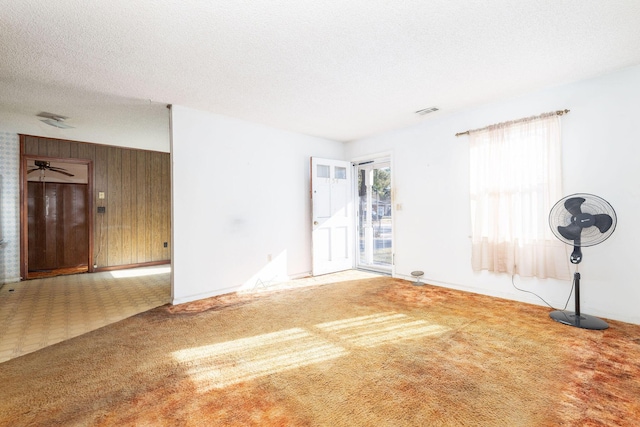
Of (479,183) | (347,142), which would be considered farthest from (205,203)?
(479,183)

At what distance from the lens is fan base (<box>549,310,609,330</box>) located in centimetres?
275

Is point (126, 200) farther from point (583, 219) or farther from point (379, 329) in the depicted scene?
point (583, 219)

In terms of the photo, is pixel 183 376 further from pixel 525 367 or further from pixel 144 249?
pixel 144 249

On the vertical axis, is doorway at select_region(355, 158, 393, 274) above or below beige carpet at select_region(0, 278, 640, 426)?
above

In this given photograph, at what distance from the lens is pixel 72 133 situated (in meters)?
5.01

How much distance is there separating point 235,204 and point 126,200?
3.35m

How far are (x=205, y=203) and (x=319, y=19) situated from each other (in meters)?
2.75

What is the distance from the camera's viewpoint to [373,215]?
5844 millimetres

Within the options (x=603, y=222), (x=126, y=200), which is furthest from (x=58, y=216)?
(x=603, y=222)

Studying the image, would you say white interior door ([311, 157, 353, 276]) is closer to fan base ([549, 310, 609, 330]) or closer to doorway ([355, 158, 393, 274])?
doorway ([355, 158, 393, 274])

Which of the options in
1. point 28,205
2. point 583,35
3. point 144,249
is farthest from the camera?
point 144,249

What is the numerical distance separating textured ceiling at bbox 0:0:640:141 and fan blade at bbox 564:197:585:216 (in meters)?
1.29

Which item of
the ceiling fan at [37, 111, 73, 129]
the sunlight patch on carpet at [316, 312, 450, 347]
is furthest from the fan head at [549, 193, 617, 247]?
the ceiling fan at [37, 111, 73, 129]

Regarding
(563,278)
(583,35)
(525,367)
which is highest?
(583,35)
